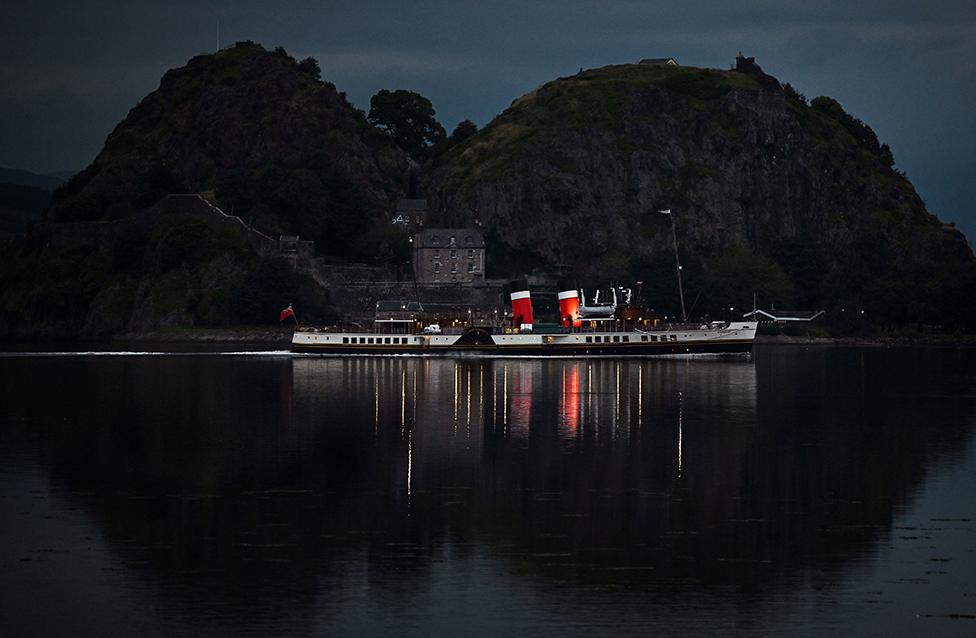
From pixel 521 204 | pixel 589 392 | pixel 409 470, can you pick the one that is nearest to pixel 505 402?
pixel 589 392

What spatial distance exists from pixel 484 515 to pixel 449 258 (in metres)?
117

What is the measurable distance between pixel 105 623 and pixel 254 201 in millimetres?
134963

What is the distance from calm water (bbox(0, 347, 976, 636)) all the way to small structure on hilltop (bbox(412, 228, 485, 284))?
8333 centimetres

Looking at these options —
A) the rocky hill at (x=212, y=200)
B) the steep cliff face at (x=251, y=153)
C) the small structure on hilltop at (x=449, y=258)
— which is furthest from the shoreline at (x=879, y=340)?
the steep cliff face at (x=251, y=153)

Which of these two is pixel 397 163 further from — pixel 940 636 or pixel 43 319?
pixel 940 636

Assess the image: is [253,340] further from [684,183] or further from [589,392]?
[589,392]

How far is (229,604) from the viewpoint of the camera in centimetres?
2617

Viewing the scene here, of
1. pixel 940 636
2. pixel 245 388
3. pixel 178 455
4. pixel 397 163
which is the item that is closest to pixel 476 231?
pixel 397 163

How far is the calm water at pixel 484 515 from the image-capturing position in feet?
85.5

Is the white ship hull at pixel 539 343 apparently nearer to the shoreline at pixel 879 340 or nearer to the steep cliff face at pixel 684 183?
the shoreline at pixel 879 340

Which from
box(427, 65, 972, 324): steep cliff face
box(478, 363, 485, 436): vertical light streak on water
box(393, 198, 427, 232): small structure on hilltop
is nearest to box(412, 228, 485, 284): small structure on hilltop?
box(427, 65, 972, 324): steep cliff face

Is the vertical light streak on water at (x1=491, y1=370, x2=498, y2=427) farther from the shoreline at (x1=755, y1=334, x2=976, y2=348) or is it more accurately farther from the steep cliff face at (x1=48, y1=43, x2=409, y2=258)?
the steep cliff face at (x1=48, y1=43, x2=409, y2=258)

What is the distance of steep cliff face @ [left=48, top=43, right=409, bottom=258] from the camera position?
158875mm

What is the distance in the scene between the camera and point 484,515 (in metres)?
34.9
